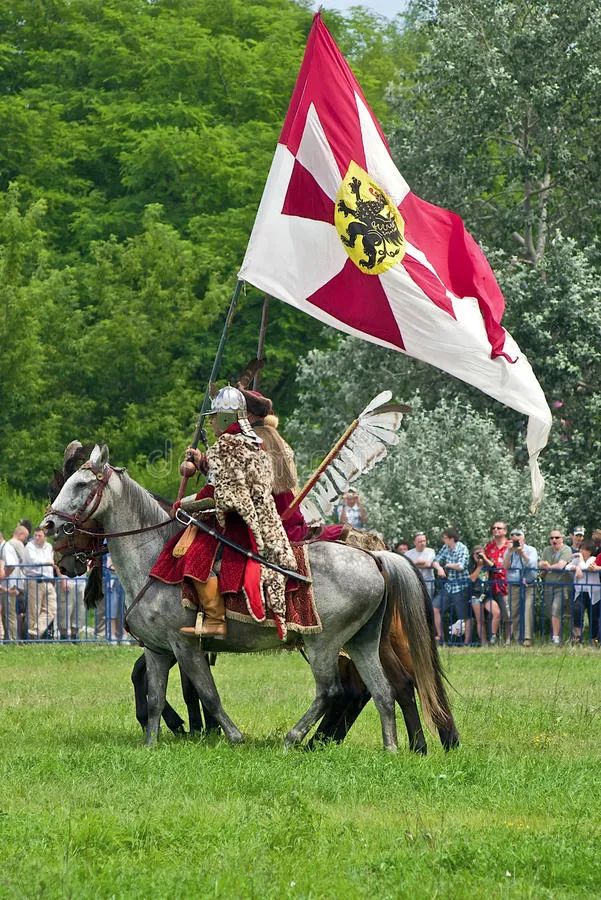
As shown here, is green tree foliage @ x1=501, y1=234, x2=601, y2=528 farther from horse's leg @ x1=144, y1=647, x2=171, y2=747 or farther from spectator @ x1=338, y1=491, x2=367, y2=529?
horse's leg @ x1=144, y1=647, x2=171, y2=747

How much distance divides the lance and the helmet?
74 centimetres

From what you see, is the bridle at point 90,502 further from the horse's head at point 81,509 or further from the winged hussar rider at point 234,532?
the winged hussar rider at point 234,532

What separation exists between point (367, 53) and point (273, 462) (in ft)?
149

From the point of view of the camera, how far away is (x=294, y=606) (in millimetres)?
12375

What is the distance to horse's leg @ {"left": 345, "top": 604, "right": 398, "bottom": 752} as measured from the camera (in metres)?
12.3

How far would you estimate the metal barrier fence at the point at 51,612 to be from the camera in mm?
24922

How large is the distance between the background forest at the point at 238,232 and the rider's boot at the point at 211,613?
56.8 ft

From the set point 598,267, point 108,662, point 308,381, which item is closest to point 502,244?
point 598,267

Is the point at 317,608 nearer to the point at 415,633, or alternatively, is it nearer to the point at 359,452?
the point at 415,633

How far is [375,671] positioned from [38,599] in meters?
13.4

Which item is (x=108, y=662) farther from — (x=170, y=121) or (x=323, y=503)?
(x=170, y=121)

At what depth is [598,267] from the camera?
3588cm

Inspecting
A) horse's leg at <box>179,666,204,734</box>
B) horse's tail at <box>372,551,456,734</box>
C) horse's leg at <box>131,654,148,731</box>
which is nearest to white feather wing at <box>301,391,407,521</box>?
horse's tail at <box>372,551,456,734</box>

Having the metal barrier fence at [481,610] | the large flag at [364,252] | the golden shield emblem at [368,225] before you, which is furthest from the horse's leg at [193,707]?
the metal barrier fence at [481,610]
